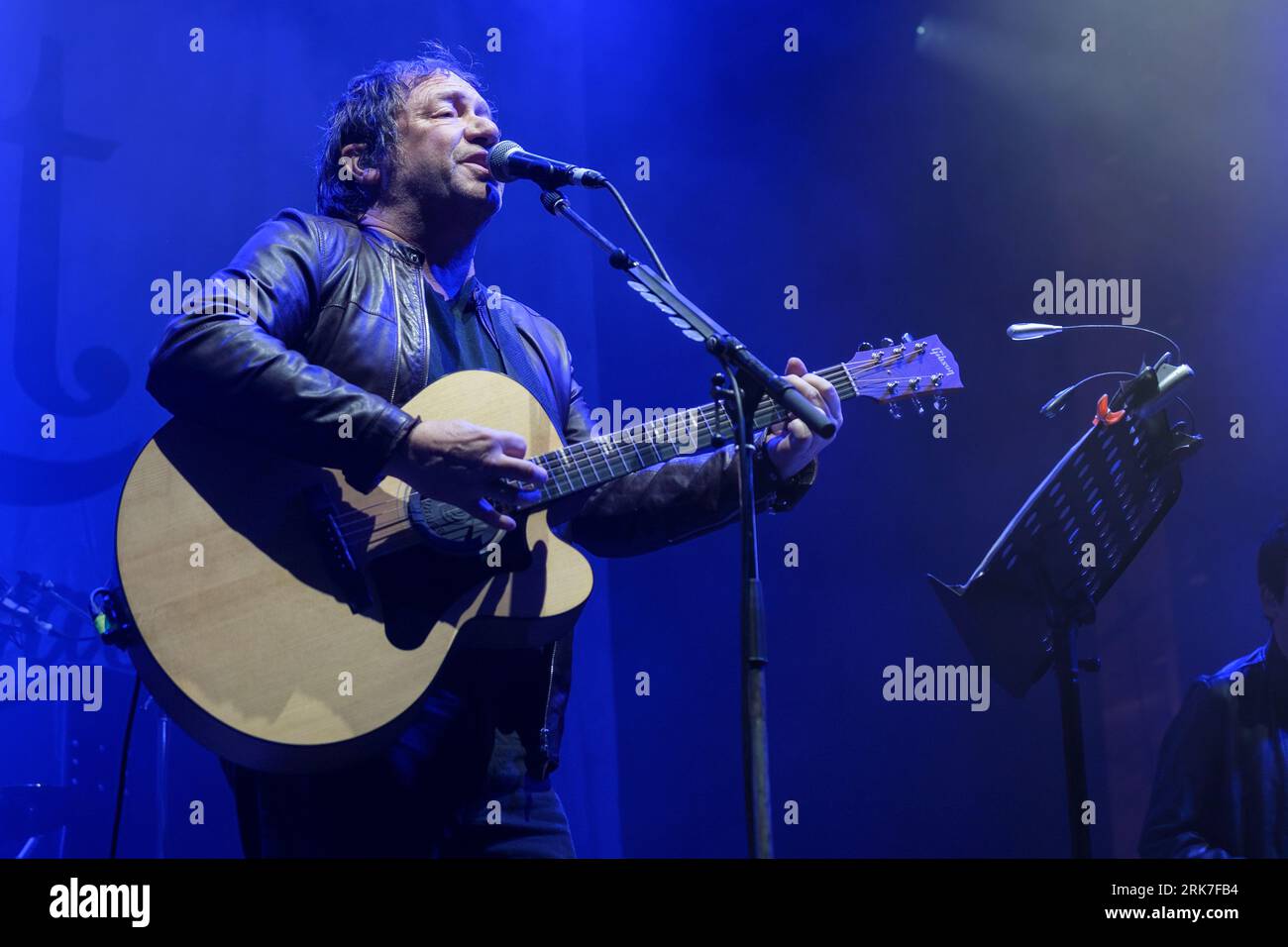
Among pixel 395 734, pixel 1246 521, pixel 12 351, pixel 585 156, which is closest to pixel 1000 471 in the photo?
pixel 1246 521

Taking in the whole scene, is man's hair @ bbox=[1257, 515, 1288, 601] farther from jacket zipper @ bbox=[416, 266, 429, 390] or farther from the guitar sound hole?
jacket zipper @ bbox=[416, 266, 429, 390]

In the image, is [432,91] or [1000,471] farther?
[1000,471]

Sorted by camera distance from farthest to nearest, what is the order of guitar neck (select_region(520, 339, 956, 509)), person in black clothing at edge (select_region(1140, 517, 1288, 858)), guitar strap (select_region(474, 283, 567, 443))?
person in black clothing at edge (select_region(1140, 517, 1288, 858))
guitar strap (select_region(474, 283, 567, 443))
guitar neck (select_region(520, 339, 956, 509))

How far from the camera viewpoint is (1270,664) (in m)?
2.86

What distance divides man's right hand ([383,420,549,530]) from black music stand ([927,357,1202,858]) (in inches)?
41.2

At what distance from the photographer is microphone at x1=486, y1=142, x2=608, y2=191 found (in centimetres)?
219

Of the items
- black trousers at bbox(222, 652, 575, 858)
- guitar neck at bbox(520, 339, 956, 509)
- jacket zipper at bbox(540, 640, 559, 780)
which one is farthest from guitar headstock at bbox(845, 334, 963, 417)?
black trousers at bbox(222, 652, 575, 858)

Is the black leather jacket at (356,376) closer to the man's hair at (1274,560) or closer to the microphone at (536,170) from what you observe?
the microphone at (536,170)

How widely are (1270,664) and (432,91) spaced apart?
2438mm

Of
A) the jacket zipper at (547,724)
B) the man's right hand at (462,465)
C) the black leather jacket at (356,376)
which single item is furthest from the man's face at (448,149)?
the jacket zipper at (547,724)

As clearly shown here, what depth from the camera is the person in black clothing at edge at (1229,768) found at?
265 cm

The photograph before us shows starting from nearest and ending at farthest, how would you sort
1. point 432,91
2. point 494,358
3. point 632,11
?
point 494,358, point 432,91, point 632,11

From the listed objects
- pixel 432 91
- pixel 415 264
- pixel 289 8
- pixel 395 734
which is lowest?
pixel 395 734
